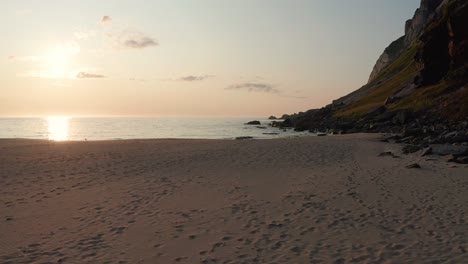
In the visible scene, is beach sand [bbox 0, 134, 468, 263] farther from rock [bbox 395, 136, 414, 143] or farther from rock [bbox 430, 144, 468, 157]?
rock [bbox 395, 136, 414, 143]

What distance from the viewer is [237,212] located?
1440 centimetres

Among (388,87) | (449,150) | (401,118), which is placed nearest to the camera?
(449,150)

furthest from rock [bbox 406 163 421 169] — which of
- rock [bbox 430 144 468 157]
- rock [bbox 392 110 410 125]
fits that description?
rock [bbox 392 110 410 125]

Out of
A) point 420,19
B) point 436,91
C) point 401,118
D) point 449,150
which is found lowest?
point 449,150

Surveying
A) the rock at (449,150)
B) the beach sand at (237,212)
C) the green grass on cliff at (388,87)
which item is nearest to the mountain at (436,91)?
the green grass on cliff at (388,87)

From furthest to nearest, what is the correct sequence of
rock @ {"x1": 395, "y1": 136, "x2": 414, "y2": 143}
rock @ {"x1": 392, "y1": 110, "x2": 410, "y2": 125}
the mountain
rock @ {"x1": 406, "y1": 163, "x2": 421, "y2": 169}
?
rock @ {"x1": 392, "y1": 110, "x2": 410, "y2": 125}
the mountain
rock @ {"x1": 395, "y1": 136, "x2": 414, "y2": 143}
rock @ {"x1": 406, "y1": 163, "x2": 421, "y2": 169}

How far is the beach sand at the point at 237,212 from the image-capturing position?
1052cm

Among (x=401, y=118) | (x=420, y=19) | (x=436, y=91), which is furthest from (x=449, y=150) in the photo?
(x=420, y=19)

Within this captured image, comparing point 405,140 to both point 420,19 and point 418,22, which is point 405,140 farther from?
point 418,22

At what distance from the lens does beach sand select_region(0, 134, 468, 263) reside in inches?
414

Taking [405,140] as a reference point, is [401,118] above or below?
above

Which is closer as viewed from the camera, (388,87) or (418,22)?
(388,87)

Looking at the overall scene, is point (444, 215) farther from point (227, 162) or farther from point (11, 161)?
point (11, 161)

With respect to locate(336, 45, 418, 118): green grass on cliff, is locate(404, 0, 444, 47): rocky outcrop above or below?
above
